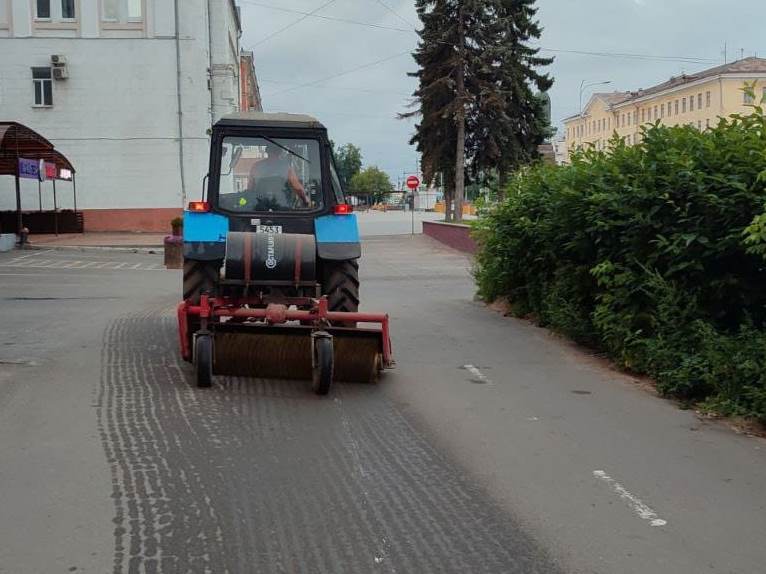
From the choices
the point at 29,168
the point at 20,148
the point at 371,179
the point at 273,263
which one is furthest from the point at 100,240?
the point at 371,179

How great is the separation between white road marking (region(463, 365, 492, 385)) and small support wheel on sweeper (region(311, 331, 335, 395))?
6.40ft

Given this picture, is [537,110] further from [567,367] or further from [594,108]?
[594,108]

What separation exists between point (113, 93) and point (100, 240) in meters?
7.95

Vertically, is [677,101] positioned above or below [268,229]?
above

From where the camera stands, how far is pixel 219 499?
17.0 feet

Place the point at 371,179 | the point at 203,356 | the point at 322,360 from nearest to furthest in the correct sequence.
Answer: the point at 322,360 → the point at 203,356 → the point at 371,179

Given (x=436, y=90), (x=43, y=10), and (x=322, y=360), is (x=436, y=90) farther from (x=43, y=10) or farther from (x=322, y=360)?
(x=322, y=360)

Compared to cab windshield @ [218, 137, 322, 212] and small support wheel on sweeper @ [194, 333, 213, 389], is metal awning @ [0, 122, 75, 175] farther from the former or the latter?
small support wheel on sweeper @ [194, 333, 213, 389]

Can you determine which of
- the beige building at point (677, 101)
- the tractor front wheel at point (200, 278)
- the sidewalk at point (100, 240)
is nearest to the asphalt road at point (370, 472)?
the tractor front wheel at point (200, 278)

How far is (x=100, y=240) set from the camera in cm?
3581

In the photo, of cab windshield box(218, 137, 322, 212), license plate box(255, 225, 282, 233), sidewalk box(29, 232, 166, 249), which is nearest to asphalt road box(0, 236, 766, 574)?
license plate box(255, 225, 282, 233)

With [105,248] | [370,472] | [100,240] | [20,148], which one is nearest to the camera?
[370,472]

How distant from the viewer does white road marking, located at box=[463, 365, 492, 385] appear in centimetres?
916

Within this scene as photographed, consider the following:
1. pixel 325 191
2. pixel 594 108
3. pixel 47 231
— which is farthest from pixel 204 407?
pixel 594 108
